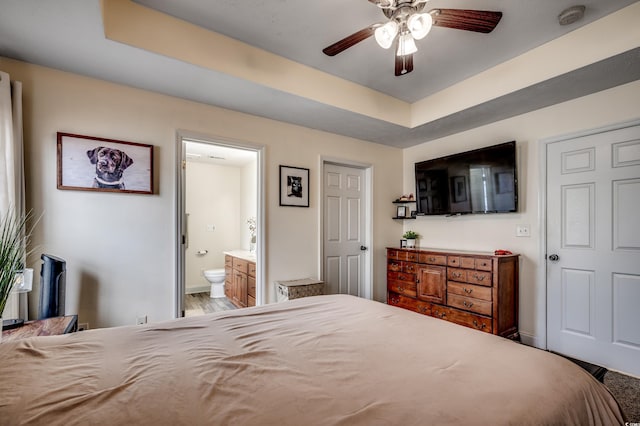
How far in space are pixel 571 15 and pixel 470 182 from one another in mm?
1740

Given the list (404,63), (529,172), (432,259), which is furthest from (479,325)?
(404,63)

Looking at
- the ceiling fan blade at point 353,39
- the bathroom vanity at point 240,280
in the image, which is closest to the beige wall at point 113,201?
the bathroom vanity at point 240,280

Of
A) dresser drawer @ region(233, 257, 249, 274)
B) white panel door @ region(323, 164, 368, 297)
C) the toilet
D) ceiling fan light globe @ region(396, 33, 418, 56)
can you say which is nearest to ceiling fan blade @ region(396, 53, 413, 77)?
ceiling fan light globe @ region(396, 33, 418, 56)

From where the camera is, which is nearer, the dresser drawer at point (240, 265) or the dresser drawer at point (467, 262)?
the dresser drawer at point (467, 262)

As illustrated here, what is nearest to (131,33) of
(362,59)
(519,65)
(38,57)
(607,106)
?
(38,57)

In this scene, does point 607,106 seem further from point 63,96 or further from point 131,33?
point 63,96

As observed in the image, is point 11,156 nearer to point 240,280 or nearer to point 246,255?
point 240,280

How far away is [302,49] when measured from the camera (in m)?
2.52

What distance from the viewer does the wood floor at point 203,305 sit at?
427 cm

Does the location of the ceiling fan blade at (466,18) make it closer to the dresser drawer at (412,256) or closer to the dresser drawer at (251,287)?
the dresser drawer at (412,256)

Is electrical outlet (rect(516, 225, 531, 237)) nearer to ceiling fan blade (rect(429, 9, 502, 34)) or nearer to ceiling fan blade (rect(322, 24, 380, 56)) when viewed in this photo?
ceiling fan blade (rect(429, 9, 502, 34))

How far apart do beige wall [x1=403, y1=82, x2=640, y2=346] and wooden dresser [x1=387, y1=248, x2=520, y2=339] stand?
149 millimetres

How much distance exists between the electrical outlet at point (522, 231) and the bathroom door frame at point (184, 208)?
9.10 feet

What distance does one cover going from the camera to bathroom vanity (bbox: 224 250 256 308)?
3.91 meters
